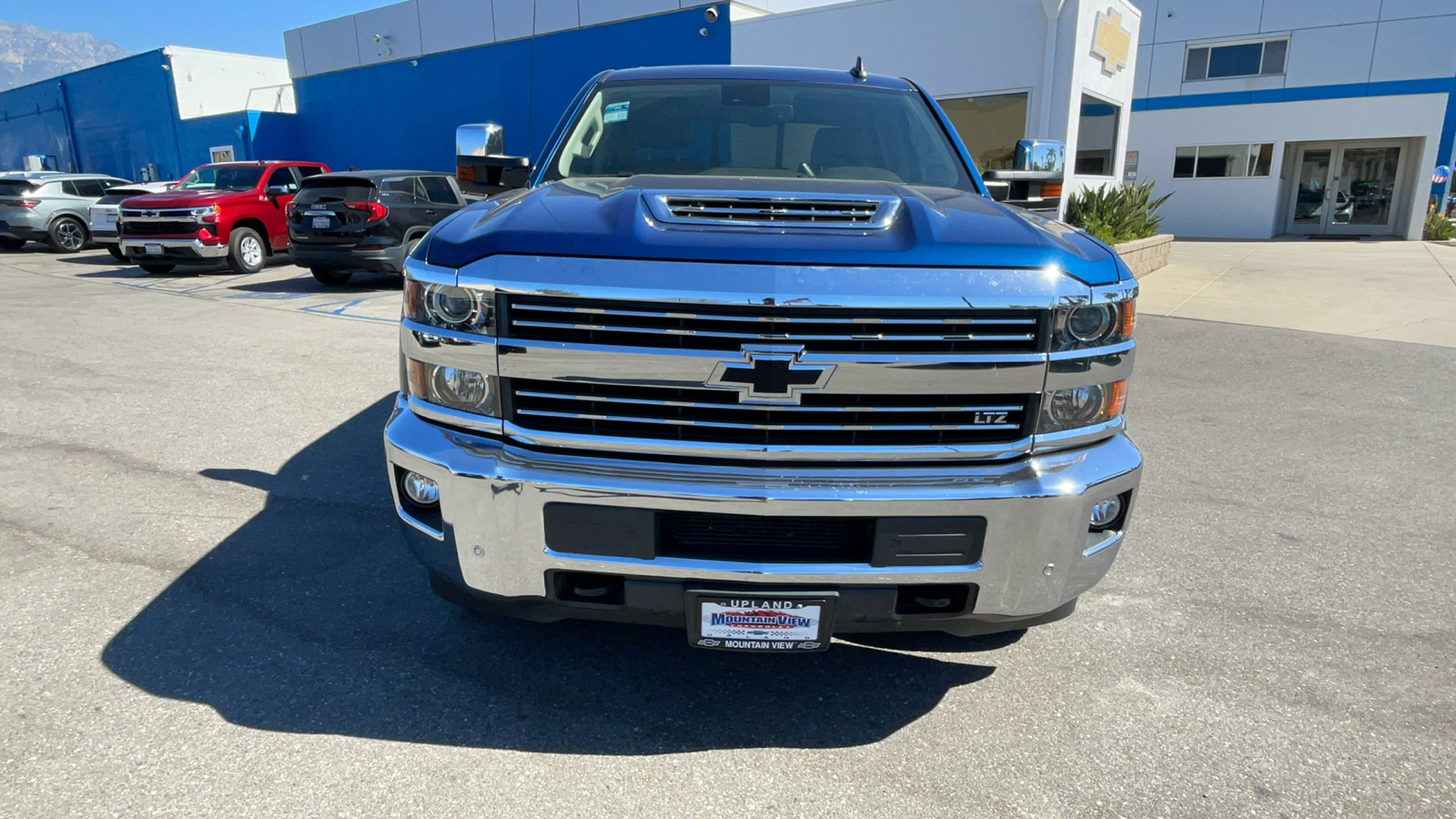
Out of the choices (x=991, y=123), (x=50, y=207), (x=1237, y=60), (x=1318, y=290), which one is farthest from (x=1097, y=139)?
(x=50, y=207)

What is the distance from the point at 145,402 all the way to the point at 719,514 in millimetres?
5419

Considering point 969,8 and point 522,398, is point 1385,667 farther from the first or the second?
point 969,8

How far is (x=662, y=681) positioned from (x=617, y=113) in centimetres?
234

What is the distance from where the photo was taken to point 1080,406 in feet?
7.46

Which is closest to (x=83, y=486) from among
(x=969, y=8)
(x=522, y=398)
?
(x=522, y=398)

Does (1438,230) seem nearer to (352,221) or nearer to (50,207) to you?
(352,221)

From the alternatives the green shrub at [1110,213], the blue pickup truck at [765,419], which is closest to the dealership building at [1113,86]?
the green shrub at [1110,213]

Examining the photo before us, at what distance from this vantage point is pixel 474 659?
276 cm

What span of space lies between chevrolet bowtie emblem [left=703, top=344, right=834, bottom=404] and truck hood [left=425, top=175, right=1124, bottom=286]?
0.22 m

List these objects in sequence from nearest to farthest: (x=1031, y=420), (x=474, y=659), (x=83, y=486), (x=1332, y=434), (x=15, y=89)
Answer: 1. (x=1031, y=420)
2. (x=474, y=659)
3. (x=83, y=486)
4. (x=1332, y=434)
5. (x=15, y=89)

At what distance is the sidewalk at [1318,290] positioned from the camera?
31.4 feet

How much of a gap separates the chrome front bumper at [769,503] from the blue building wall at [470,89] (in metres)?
15.9

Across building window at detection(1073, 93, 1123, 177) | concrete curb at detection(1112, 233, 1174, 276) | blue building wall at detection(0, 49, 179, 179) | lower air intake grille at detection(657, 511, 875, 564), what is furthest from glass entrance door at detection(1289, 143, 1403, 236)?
blue building wall at detection(0, 49, 179, 179)

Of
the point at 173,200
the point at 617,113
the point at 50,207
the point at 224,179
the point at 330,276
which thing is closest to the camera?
the point at 617,113
